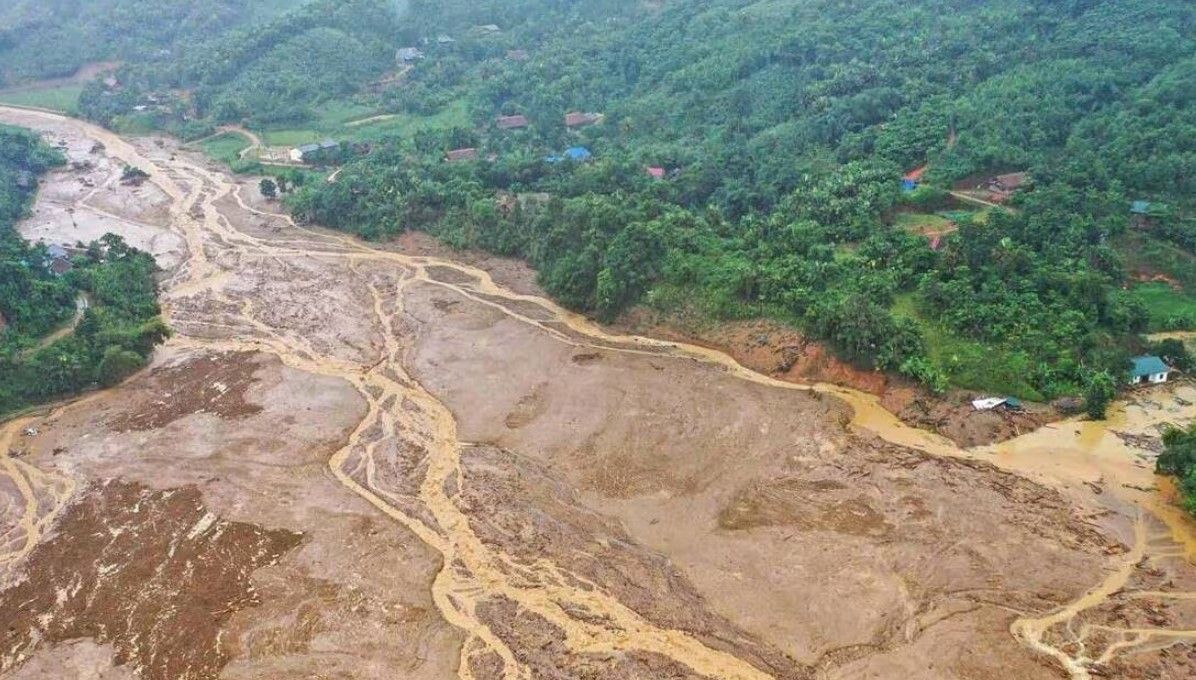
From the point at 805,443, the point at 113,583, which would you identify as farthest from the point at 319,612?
the point at 805,443

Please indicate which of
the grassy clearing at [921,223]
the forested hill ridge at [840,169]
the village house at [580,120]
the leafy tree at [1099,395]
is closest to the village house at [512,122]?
the forested hill ridge at [840,169]

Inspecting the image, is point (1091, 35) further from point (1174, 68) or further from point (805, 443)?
point (805, 443)

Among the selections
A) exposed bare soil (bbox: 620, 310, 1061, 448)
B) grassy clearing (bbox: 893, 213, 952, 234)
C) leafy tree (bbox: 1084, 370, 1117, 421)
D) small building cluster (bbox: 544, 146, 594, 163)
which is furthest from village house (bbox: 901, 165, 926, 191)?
small building cluster (bbox: 544, 146, 594, 163)

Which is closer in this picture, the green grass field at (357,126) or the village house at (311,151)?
the village house at (311,151)

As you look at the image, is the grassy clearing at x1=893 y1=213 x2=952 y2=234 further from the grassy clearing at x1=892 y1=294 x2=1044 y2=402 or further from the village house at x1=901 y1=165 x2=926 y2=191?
the grassy clearing at x1=892 y1=294 x2=1044 y2=402

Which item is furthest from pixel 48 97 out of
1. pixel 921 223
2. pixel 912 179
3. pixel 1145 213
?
pixel 1145 213

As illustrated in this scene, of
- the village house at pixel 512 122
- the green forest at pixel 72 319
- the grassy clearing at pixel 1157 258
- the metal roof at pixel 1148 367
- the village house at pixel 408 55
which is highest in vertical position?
the village house at pixel 408 55

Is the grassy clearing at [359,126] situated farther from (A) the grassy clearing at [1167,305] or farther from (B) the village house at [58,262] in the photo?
(A) the grassy clearing at [1167,305]
